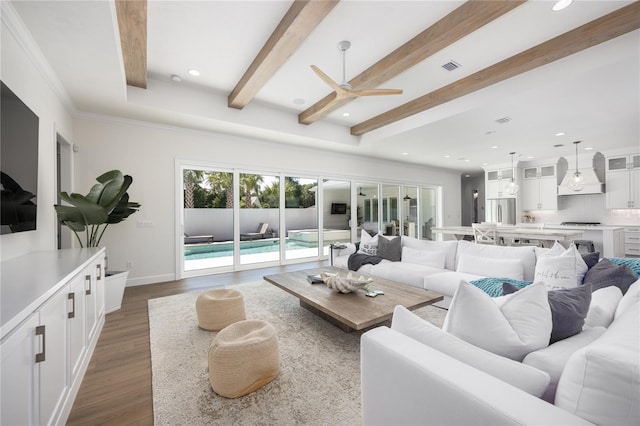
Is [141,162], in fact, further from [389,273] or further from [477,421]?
[477,421]

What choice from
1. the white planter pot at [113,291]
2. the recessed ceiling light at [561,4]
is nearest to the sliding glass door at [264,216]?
the white planter pot at [113,291]

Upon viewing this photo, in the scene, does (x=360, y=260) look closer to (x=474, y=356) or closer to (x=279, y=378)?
(x=279, y=378)

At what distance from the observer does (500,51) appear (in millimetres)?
3275

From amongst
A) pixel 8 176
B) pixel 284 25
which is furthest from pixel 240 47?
pixel 8 176

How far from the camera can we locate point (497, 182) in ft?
29.5

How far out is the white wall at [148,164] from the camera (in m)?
4.41

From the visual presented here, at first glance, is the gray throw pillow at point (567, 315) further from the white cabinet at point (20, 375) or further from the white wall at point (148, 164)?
the white wall at point (148, 164)

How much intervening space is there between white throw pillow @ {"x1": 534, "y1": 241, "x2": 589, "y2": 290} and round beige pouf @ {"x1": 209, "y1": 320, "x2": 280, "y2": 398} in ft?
7.58

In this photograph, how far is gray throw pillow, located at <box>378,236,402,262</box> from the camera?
426cm

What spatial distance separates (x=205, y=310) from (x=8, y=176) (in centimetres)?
182

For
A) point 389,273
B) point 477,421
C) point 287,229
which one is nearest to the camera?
point 477,421

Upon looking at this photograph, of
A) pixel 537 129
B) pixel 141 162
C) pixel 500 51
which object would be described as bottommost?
pixel 141 162

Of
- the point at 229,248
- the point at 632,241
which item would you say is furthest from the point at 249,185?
the point at 632,241

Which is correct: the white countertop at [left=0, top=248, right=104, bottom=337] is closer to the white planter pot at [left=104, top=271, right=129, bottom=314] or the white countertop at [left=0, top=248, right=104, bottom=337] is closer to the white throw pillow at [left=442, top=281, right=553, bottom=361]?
the white planter pot at [left=104, top=271, right=129, bottom=314]
